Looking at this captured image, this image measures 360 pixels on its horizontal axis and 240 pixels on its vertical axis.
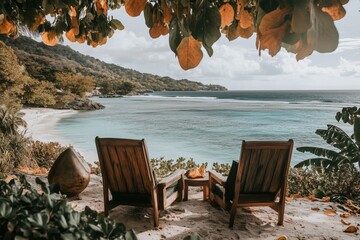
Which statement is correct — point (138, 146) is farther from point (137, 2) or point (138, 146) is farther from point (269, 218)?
point (137, 2)

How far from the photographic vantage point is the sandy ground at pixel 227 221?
390 centimetres

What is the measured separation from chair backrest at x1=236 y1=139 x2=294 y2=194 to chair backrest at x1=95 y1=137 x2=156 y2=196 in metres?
1.16

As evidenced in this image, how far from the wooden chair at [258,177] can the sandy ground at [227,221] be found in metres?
0.22

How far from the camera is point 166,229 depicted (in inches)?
159

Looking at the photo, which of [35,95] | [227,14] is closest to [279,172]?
[227,14]

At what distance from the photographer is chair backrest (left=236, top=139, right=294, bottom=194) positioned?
3.87m

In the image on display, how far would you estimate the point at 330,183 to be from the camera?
6109 millimetres

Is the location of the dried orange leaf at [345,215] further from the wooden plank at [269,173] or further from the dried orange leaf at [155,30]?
the dried orange leaf at [155,30]

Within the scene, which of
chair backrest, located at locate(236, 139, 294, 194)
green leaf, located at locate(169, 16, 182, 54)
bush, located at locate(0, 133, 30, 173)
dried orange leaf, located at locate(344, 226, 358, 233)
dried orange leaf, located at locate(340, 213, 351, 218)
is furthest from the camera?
bush, located at locate(0, 133, 30, 173)

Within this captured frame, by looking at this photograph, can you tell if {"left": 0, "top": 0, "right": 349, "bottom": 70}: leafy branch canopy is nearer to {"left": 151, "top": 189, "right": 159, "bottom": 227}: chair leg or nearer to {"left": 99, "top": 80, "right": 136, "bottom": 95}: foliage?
{"left": 151, "top": 189, "right": 159, "bottom": 227}: chair leg

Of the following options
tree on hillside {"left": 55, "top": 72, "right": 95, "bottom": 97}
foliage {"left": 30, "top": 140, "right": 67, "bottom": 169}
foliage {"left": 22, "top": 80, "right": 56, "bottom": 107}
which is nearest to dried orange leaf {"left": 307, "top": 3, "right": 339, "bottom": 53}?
foliage {"left": 30, "top": 140, "right": 67, "bottom": 169}

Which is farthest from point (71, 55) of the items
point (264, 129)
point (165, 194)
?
point (165, 194)

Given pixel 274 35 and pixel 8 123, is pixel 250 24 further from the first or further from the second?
pixel 8 123

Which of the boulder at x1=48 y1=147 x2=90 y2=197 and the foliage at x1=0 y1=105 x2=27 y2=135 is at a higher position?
the foliage at x1=0 y1=105 x2=27 y2=135
